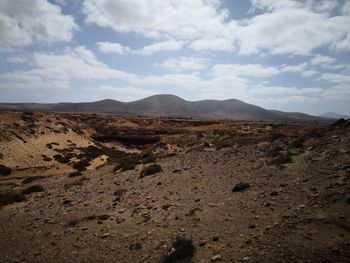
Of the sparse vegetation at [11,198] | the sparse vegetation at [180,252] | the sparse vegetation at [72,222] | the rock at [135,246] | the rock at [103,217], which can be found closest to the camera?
the sparse vegetation at [180,252]

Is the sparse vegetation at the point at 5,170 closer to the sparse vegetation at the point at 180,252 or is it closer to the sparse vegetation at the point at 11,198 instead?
the sparse vegetation at the point at 11,198

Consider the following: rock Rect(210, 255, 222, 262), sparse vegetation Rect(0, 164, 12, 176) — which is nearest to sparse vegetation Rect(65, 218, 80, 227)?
rock Rect(210, 255, 222, 262)

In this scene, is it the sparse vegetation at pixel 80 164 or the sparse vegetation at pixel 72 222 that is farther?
the sparse vegetation at pixel 80 164

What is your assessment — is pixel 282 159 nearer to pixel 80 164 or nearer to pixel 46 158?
pixel 80 164

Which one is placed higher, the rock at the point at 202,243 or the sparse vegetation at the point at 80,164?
the rock at the point at 202,243

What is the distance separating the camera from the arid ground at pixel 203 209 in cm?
874

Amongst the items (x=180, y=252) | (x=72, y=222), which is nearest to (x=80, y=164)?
(x=72, y=222)

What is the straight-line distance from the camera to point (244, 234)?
938 centimetres

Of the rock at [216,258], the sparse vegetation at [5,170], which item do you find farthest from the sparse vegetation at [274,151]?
the sparse vegetation at [5,170]

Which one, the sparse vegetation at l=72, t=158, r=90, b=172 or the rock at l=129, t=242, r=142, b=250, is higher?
Result: the rock at l=129, t=242, r=142, b=250

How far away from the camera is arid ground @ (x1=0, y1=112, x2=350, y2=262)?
8740 millimetres

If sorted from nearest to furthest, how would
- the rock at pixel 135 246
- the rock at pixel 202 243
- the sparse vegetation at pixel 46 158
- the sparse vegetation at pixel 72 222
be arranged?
1. the rock at pixel 202 243
2. the rock at pixel 135 246
3. the sparse vegetation at pixel 72 222
4. the sparse vegetation at pixel 46 158

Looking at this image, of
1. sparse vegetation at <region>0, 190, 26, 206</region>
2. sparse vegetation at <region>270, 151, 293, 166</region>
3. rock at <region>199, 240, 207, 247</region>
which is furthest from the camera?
sparse vegetation at <region>0, 190, 26, 206</region>

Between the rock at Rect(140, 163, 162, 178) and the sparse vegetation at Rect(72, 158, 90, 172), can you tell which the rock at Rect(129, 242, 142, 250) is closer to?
the rock at Rect(140, 163, 162, 178)
